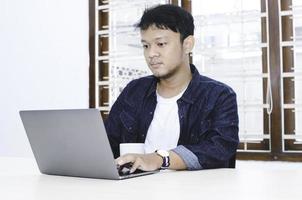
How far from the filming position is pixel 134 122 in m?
1.98

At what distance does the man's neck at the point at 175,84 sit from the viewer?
6.47ft

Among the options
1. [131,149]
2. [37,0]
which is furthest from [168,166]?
[37,0]

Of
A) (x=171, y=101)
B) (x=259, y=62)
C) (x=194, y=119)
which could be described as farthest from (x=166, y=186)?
(x=259, y=62)

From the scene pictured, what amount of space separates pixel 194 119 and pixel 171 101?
0.15 metres

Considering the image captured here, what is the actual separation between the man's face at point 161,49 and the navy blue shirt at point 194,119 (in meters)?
0.11

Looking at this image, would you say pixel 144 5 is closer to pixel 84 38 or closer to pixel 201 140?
pixel 84 38

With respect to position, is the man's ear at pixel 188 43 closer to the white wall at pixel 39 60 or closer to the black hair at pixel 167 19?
the black hair at pixel 167 19

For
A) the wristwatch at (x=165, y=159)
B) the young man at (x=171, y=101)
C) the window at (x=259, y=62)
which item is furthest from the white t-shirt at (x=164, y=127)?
the window at (x=259, y=62)

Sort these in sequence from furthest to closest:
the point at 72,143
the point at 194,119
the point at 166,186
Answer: the point at 194,119 → the point at 72,143 → the point at 166,186

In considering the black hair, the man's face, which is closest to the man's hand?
the man's face

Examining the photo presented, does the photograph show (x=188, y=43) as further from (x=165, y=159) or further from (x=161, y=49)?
(x=165, y=159)

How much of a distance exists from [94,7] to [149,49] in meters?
1.76

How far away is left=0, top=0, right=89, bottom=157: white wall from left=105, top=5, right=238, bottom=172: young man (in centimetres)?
155

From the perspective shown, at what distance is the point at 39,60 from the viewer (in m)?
3.65
